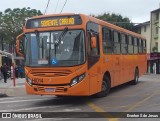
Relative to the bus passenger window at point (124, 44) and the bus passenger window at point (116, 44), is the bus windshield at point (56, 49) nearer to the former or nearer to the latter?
the bus passenger window at point (116, 44)

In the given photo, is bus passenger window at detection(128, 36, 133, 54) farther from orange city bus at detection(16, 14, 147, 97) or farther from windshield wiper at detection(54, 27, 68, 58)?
windshield wiper at detection(54, 27, 68, 58)

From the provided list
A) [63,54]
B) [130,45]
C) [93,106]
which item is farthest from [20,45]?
[130,45]

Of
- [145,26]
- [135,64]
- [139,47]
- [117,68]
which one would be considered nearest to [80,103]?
[117,68]

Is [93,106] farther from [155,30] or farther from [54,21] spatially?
[155,30]

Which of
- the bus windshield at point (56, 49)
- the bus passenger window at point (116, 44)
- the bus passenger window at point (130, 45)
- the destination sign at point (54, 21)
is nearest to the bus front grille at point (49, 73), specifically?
the bus windshield at point (56, 49)

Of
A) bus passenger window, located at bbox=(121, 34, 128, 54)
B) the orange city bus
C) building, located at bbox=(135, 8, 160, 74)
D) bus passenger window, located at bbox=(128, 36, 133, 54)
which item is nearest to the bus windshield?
the orange city bus

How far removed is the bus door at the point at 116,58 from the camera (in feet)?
58.0

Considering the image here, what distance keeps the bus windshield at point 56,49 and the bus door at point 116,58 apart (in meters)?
4.22

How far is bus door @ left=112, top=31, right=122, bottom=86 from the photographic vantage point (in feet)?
58.0

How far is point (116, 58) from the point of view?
18.0 m

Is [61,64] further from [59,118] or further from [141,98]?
[141,98]

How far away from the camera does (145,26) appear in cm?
6512

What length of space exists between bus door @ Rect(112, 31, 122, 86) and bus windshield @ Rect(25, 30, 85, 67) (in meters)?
4.22

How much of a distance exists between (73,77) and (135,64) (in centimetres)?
1016
